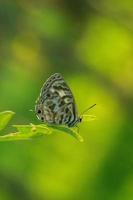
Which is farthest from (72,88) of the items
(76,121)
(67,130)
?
(67,130)

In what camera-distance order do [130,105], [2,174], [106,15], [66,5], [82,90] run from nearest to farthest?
[2,174] < [130,105] < [82,90] < [106,15] < [66,5]

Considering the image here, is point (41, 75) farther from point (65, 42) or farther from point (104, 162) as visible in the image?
Answer: point (104, 162)

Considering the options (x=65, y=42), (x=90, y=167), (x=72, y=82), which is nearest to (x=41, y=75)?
(x=72, y=82)

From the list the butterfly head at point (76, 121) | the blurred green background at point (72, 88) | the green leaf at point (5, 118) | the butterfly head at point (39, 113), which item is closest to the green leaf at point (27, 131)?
the green leaf at point (5, 118)

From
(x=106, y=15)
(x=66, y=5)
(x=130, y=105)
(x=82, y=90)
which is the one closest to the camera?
(x=130, y=105)

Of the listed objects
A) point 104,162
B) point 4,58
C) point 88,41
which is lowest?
point 104,162

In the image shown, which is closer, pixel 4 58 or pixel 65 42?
pixel 4 58

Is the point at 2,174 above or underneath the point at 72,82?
underneath

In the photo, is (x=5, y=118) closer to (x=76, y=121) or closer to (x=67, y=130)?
(x=67, y=130)
